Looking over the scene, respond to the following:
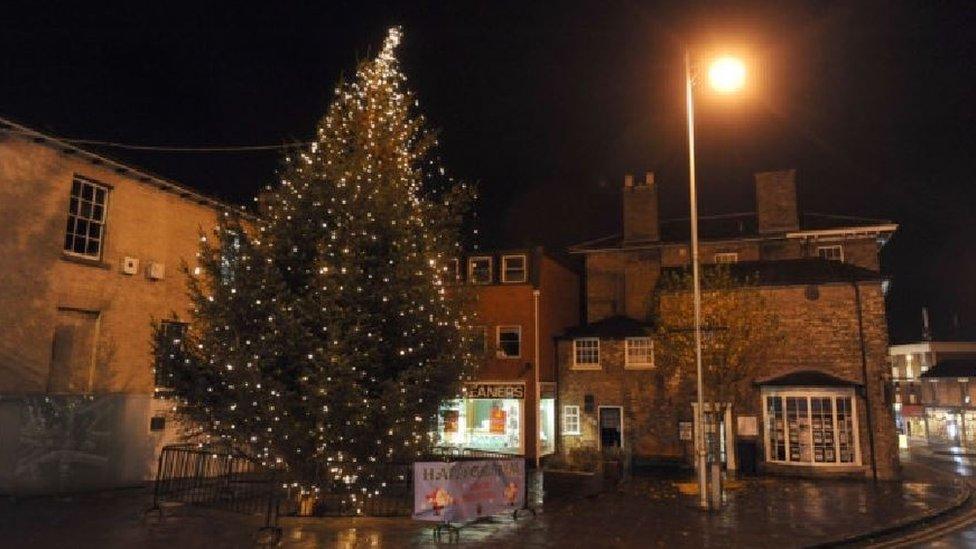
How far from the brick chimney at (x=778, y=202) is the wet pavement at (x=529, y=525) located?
54.9 ft

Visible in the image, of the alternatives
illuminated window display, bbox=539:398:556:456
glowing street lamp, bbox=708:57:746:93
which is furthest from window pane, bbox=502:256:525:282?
glowing street lamp, bbox=708:57:746:93

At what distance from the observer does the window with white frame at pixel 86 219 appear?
1656 cm

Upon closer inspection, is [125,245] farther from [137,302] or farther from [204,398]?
[204,398]

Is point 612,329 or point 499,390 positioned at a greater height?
point 612,329

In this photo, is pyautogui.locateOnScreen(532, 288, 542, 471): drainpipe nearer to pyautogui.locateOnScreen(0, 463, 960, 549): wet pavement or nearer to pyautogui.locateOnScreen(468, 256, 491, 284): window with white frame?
pyautogui.locateOnScreen(468, 256, 491, 284): window with white frame

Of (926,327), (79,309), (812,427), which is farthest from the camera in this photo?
(926,327)

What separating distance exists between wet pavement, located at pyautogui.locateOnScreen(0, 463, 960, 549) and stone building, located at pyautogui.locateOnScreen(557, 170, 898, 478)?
5.99 meters

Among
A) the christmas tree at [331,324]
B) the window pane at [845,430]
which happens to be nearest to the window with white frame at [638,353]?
the window pane at [845,430]

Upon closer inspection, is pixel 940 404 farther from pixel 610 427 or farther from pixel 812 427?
pixel 610 427

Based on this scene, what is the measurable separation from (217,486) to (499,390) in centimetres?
1528

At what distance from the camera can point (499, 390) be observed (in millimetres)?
28578

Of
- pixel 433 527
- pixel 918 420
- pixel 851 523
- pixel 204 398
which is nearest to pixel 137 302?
pixel 204 398

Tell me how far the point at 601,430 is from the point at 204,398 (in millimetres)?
19738

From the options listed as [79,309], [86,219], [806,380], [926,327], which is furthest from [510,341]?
[926,327]
